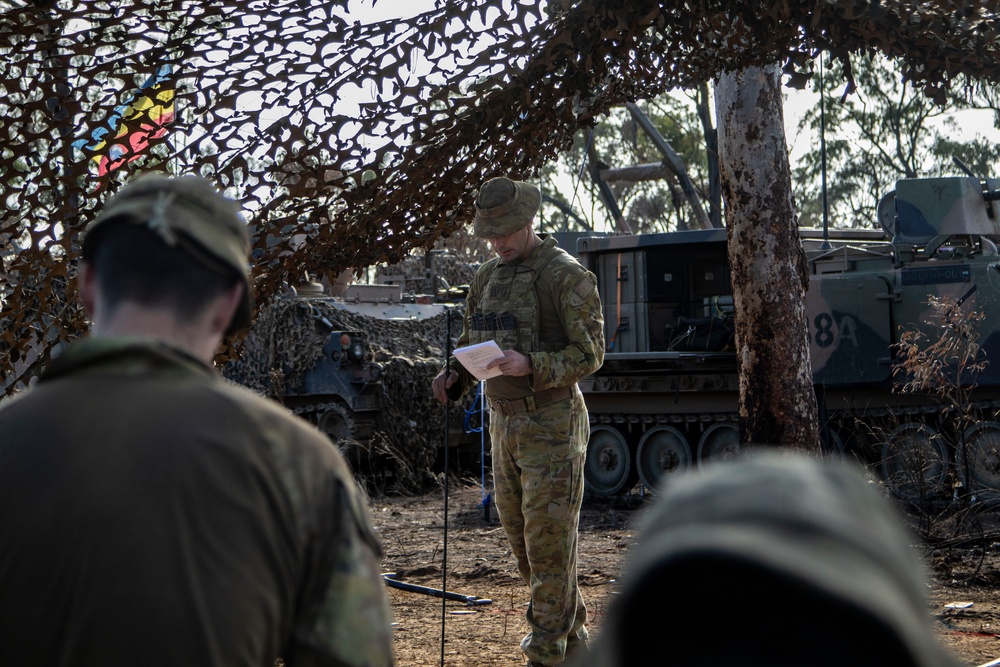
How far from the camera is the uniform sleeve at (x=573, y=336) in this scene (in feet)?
15.1

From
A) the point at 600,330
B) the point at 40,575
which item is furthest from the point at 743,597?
the point at 600,330

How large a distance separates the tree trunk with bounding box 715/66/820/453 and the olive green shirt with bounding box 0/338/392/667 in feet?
18.8

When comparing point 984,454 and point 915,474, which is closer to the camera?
point 915,474

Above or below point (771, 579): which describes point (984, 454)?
below

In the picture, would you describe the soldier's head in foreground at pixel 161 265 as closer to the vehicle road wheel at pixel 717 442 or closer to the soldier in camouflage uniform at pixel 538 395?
the soldier in camouflage uniform at pixel 538 395

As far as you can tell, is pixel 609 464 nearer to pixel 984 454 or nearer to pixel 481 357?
pixel 984 454

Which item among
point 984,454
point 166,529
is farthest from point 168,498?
point 984,454

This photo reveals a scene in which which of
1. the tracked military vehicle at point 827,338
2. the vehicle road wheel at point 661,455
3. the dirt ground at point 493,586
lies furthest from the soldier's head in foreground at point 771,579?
the vehicle road wheel at point 661,455

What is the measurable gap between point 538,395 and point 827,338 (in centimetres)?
837

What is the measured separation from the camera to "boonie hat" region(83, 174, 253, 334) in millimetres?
1597

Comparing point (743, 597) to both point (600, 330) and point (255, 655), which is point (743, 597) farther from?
point (600, 330)

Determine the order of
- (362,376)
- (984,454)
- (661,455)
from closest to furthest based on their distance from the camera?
(984,454) < (661,455) < (362,376)

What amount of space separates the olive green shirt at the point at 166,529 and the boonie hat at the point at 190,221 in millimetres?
150

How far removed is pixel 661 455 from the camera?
537 inches
